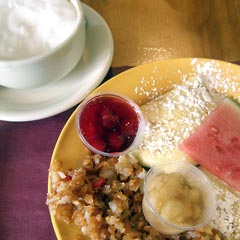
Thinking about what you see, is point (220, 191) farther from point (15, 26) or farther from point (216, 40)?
point (15, 26)

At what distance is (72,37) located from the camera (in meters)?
1.19

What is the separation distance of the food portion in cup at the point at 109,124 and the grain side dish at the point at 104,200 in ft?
0.17

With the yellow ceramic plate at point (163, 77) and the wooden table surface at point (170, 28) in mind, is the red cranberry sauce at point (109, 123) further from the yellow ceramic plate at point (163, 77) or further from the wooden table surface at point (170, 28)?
the wooden table surface at point (170, 28)

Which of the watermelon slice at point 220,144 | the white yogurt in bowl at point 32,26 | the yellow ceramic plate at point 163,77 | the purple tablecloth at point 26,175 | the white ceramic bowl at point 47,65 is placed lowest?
the purple tablecloth at point 26,175

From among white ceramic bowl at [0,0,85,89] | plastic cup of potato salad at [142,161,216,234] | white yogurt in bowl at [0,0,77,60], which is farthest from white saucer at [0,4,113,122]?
plastic cup of potato salad at [142,161,216,234]

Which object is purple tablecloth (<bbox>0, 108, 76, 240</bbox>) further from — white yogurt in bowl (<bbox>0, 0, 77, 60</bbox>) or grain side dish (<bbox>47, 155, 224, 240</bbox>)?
white yogurt in bowl (<bbox>0, 0, 77, 60</bbox>)

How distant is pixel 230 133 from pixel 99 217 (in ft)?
1.65

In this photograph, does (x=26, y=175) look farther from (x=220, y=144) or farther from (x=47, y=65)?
(x=220, y=144)

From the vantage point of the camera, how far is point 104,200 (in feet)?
3.71

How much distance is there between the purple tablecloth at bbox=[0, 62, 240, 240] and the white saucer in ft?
0.22

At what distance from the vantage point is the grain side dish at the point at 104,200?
3.46 feet

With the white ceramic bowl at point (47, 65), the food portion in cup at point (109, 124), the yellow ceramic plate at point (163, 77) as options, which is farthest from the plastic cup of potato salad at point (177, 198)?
the white ceramic bowl at point (47, 65)

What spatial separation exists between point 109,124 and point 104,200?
240mm

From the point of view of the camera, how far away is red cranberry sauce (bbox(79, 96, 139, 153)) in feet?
4.01
